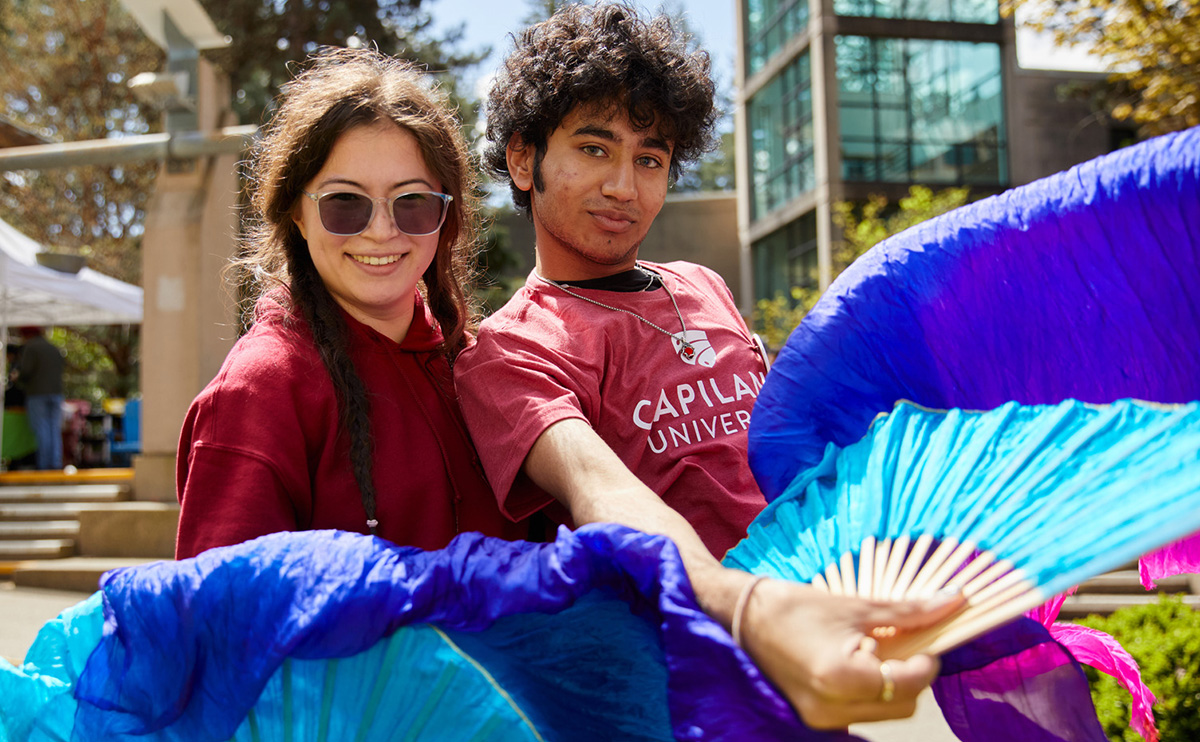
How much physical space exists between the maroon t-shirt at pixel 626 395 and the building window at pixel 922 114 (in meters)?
17.6

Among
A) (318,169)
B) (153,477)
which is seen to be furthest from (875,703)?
(153,477)

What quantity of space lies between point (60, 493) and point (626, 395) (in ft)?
33.7

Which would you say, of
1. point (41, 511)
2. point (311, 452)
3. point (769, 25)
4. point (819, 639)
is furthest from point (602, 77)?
point (769, 25)

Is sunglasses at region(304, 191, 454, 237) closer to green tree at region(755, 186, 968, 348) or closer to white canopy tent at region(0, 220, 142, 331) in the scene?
white canopy tent at region(0, 220, 142, 331)

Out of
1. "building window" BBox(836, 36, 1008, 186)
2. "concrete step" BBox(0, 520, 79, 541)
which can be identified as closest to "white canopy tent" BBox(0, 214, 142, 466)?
"concrete step" BBox(0, 520, 79, 541)

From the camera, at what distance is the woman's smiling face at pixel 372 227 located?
204cm

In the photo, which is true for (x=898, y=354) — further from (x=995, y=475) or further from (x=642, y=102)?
(x=642, y=102)

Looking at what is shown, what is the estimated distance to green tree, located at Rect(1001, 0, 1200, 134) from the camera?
7.83 meters

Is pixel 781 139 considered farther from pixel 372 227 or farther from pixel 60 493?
pixel 372 227

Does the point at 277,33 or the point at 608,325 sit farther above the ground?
the point at 277,33

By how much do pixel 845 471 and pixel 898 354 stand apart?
0.22 meters

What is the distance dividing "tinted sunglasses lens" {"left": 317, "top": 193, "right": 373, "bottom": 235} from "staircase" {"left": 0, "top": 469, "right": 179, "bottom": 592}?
22.9ft

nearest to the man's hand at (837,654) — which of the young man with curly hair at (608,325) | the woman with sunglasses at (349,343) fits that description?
the young man with curly hair at (608,325)

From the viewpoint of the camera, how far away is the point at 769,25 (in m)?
21.2
